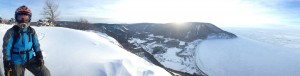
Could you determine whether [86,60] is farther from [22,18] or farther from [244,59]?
[244,59]

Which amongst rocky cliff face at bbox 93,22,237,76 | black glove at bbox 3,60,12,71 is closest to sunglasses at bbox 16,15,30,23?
black glove at bbox 3,60,12,71

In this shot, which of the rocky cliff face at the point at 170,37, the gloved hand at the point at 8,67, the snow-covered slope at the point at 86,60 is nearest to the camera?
the gloved hand at the point at 8,67

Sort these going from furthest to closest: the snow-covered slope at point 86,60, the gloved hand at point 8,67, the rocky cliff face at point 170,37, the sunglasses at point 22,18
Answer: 1. the rocky cliff face at point 170,37
2. the snow-covered slope at point 86,60
3. the gloved hand at point 8,67
4. the sunglasses at point 22,18

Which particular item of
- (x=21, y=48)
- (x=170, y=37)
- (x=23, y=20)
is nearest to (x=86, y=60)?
(x=21, y=48)

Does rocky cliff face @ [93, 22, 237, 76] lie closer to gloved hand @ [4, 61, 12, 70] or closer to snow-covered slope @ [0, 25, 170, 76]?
snow-covered slope @ [0, 25, 170, 76]

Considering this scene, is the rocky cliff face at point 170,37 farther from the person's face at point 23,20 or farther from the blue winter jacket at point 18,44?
the person's face at point 23,20

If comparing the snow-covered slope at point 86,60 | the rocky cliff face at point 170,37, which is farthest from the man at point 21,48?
the rocky cliff face at point 170,37

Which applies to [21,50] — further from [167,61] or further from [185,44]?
[185,44]
